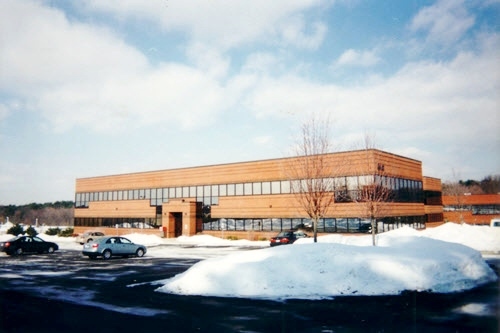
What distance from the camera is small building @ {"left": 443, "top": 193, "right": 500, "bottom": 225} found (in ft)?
205

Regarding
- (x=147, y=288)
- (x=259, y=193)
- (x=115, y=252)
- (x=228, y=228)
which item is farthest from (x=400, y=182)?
(x=147, y=288)

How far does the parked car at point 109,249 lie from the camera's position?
24.1 metres

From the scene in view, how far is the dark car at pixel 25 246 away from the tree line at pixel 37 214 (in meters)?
79.2

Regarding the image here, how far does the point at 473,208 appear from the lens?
66.8m

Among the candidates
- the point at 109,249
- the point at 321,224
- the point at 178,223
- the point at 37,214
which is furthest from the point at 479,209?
the point at 37,214

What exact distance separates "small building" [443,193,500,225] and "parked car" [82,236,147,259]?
53.0 metres

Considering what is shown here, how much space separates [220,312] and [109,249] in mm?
17299

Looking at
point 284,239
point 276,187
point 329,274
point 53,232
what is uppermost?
point 276,187

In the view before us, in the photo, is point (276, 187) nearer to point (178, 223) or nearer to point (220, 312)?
point (178, 223)

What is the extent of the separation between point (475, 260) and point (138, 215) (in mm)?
44246

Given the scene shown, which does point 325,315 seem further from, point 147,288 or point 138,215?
point 138,215

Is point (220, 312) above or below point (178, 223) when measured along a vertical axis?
below

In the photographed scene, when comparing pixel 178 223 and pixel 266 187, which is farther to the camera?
pixel 178 223

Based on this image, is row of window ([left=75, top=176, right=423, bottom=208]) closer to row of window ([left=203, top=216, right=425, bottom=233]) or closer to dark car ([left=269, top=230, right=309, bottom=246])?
row of window ([left=203, top=216, right=425, bottom=233])
